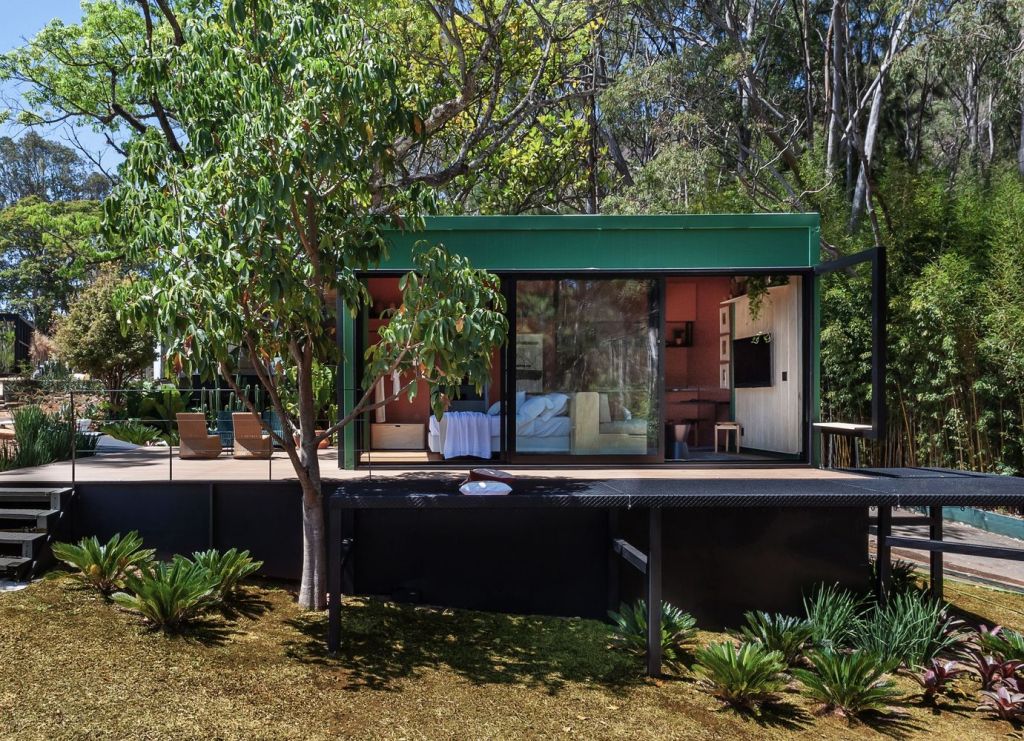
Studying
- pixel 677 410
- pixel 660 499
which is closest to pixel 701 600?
pixel 660 499

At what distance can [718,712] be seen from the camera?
4.32m

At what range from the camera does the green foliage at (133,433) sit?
10719mm

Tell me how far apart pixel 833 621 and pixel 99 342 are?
49.5 feet

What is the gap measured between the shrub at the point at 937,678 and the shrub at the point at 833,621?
1.71ft

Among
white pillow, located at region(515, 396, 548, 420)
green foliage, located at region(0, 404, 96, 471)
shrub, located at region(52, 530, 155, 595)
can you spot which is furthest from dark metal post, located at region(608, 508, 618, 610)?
green foliage, located at region(0, 404, 96, 471)

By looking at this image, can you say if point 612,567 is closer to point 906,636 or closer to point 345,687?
point 906,636

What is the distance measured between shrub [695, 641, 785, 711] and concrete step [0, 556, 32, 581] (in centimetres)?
482

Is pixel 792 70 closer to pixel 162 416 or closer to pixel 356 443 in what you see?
pixel 356 443

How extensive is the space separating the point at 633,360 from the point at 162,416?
9.05 metres

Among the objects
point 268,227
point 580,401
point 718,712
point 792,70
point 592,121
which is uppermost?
point 792,70

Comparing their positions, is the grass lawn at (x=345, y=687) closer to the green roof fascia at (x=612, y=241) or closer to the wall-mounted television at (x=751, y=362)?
the green roof fascia at (x=612, y=241)

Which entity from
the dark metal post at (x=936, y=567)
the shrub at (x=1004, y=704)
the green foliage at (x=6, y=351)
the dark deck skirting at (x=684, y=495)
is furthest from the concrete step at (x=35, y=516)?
the green foliage at (x=6, y=351)

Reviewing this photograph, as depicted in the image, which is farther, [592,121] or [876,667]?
[592,121]

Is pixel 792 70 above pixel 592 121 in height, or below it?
above
